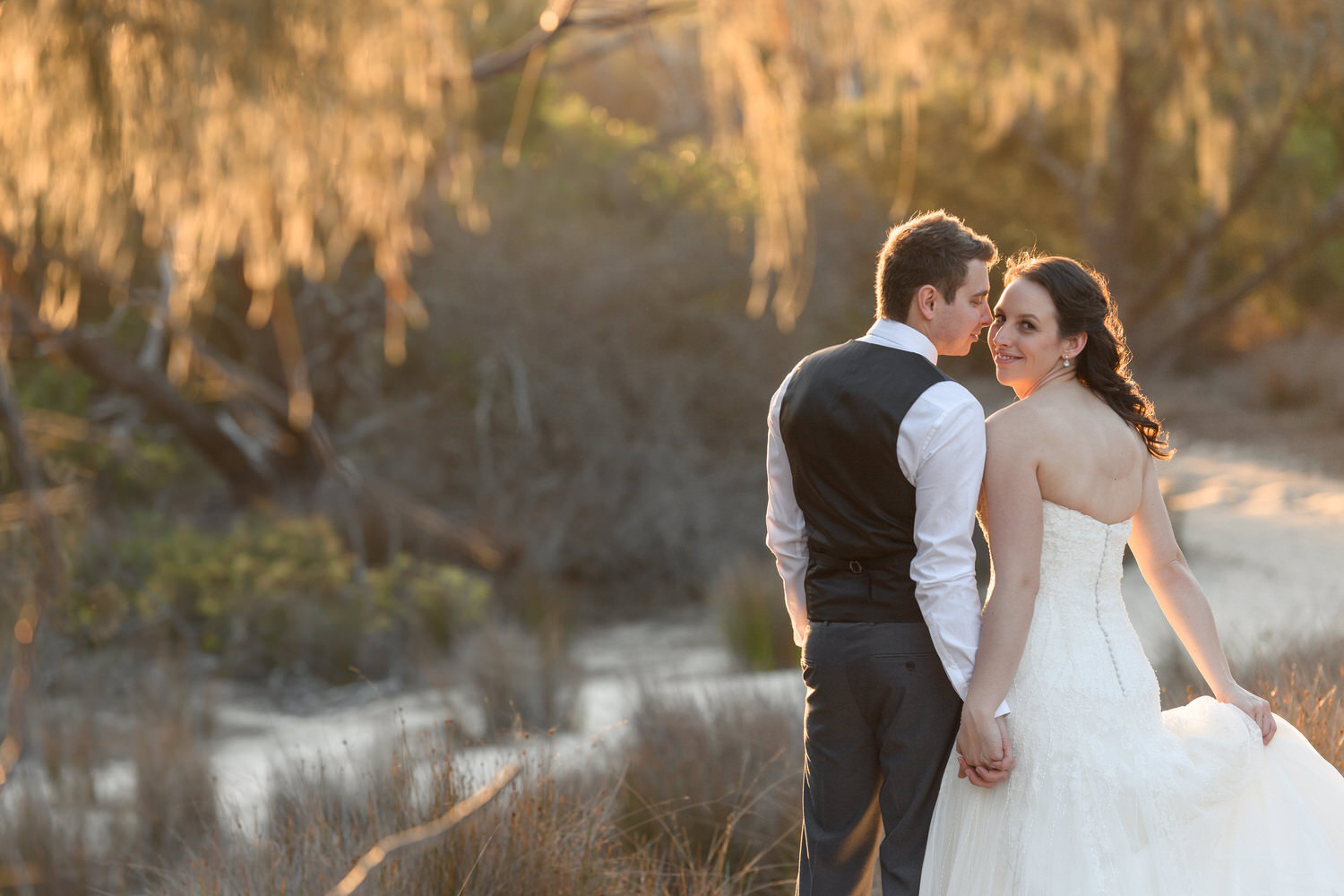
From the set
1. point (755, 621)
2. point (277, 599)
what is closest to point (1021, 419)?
point (755, 621)

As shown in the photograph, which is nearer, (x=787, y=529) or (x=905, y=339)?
(x=905, y=339)

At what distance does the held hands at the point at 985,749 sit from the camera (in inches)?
81.4

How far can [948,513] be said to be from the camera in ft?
6.79

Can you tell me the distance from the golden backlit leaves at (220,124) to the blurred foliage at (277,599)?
538cm

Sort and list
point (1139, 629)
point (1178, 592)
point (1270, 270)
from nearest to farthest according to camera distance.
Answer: point (1178, 592) < point (1139, 629) < point (1270, 270)

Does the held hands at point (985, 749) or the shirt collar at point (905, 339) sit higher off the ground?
the shirt collar at point (905, 339)

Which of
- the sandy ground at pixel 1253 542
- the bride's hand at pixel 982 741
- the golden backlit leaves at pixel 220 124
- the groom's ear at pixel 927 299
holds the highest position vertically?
the golden backlit leaves at pixel 220 124

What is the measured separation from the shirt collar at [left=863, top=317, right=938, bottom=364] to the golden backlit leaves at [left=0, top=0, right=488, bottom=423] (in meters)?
0.80

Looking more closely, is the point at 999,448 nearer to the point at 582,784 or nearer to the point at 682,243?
the point at 582,784

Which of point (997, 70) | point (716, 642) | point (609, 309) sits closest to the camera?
point (716, 642)

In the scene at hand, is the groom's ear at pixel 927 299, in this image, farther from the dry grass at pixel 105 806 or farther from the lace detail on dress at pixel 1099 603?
the dry grass at pixel 105 806

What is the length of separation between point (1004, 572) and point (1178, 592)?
47cm

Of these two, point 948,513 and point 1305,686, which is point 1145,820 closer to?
point 948,513

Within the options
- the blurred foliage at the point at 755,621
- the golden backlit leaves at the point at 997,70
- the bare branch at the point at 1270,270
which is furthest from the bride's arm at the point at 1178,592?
the bare branch at the point at 1270,270
